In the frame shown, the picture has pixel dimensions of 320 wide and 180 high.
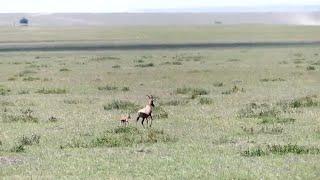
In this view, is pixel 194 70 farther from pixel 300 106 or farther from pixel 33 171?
pixel 33 171

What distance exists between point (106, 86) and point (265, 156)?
2094 cm

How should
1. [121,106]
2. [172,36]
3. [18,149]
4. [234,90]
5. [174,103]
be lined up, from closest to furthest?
[18,149]
[121,106]
[174,103]
[234,90]
[172,36]

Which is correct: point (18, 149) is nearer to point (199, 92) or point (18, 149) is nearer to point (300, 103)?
point (300, 103)

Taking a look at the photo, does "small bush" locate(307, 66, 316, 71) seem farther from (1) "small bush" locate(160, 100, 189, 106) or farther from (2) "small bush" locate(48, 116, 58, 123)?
(2) "small bush" locate(48, 116, 58, 123)

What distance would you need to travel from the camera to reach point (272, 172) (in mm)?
14805

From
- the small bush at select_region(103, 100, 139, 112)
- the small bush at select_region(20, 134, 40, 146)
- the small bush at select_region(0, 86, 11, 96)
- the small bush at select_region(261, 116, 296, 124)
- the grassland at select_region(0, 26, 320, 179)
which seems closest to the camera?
the grassland at select_region(0, 26, 320, 179)

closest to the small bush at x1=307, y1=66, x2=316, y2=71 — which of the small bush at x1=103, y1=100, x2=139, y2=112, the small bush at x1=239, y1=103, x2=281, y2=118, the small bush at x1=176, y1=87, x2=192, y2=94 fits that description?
the small bush at x1=176, y1=87, x2=192, y2=94

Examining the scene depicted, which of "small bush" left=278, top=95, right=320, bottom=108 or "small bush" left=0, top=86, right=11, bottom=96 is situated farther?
"small bush" left=0, top=86, right=11, bottom=96

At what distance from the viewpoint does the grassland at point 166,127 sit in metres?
15.4

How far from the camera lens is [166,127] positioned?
22.0 meters

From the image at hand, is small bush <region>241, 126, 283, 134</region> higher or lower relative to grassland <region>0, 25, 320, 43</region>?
higher

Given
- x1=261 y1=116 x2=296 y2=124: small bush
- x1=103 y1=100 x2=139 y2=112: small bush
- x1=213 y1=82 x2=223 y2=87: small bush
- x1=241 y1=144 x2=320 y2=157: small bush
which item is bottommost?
x1=213 y1=82 x2=223 y2=87: small bush

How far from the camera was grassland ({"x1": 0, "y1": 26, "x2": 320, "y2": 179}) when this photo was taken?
15367 mm

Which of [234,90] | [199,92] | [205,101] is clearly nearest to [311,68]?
[234,90]
